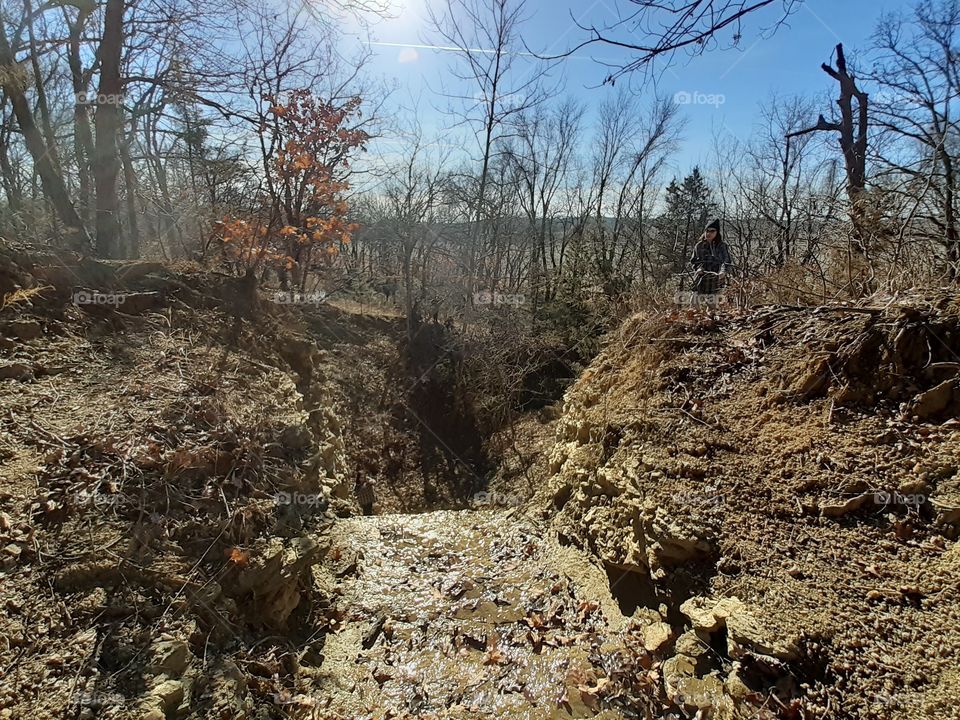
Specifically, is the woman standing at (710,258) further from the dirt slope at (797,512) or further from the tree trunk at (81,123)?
the tree trunk at (81,123)

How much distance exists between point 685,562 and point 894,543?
1319 mm

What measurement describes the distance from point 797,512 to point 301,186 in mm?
9530

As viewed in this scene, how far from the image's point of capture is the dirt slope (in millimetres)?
2705

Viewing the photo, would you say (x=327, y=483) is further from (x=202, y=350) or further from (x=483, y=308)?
(x=483, y=308)

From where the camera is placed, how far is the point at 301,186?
31.6 feet

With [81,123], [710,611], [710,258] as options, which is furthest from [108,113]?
[710,611]

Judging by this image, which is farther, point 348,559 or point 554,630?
point 348,559

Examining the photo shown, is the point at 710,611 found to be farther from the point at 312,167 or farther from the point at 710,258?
the point at 312,167

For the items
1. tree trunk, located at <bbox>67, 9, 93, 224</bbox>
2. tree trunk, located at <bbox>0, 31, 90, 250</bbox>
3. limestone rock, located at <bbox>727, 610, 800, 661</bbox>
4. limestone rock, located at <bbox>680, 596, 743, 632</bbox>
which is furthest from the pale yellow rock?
tree trunk, located at <bbox>67, 9, 93, 224</bbox>

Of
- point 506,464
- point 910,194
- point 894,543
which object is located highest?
point 910,194

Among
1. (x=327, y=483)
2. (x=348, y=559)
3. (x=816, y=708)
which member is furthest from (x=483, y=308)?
(x=816, y=708)

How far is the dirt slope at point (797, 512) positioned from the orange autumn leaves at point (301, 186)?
7.19 meters

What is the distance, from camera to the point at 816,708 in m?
2.57

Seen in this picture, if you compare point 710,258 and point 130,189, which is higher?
point 130,189
